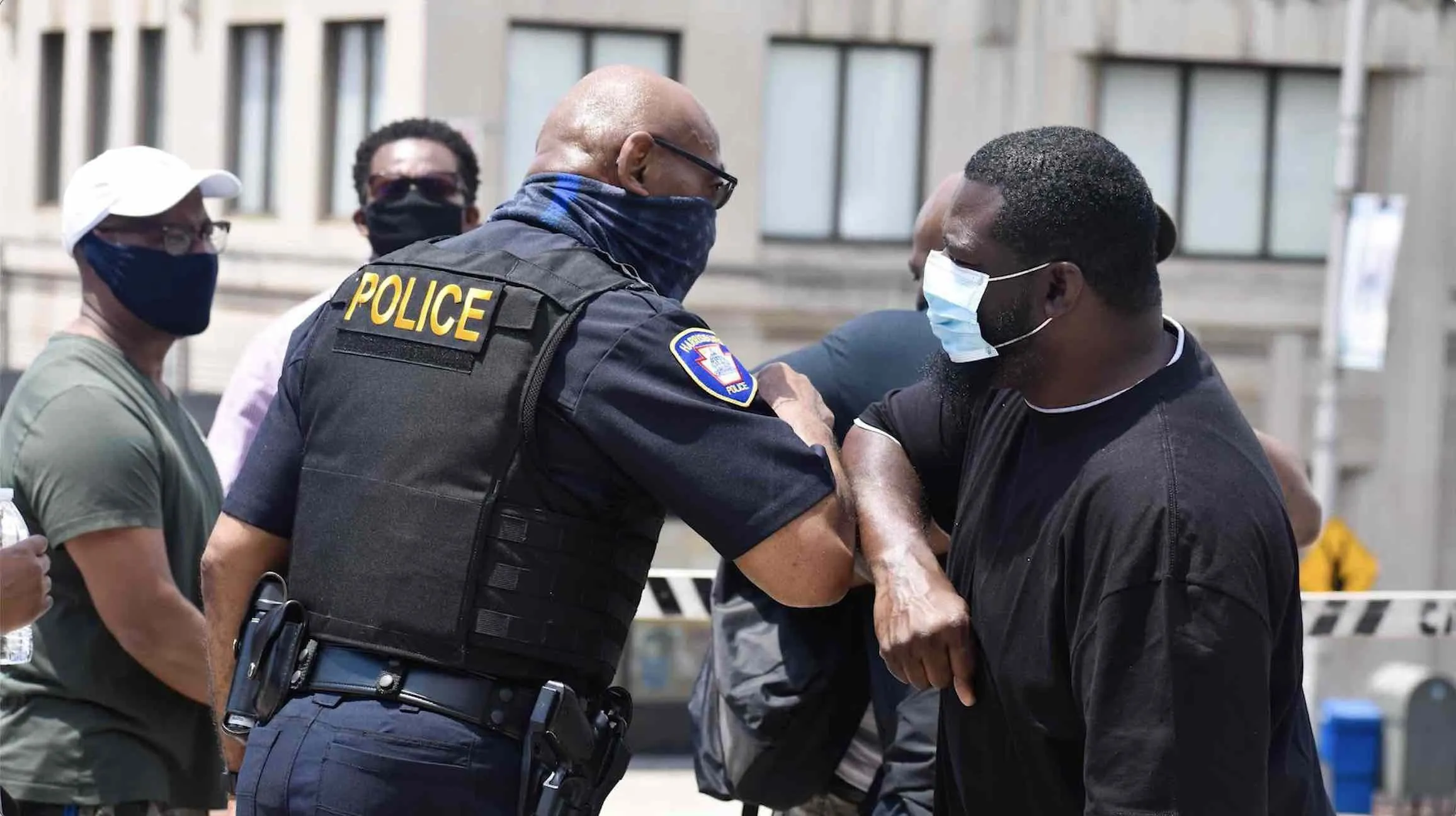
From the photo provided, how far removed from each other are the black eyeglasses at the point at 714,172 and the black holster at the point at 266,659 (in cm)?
100

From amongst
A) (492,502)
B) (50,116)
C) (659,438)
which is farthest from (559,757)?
(50,116)

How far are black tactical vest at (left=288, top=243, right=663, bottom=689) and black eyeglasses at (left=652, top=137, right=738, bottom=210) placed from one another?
0.27 m

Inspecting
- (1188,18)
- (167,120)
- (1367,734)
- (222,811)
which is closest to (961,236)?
(222,811)

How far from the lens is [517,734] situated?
3.02 metres

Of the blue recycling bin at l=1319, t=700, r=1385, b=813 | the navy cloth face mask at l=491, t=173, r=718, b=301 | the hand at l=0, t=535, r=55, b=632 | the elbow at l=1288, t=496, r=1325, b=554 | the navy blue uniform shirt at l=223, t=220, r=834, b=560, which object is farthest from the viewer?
the blue recycling bin at l=1319, t=700, r=1385, b=813

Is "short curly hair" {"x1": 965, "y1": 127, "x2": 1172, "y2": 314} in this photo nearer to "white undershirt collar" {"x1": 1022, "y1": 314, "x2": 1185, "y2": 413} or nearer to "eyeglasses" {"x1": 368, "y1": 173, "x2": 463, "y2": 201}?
"white undershirt collar" {"x1": 1022, "y1": 314, "x2": 1185, "y2": 413}

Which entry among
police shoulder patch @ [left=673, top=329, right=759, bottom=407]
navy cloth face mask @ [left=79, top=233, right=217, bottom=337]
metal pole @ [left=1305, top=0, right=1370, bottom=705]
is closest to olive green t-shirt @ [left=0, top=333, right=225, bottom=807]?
navy cloth face mask @ [left=79, top=233, right=217, bottom=337]

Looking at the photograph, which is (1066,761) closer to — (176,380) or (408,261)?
(408,261)

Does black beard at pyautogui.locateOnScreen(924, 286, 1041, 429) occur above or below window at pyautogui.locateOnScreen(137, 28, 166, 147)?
below

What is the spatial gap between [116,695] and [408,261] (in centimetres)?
143

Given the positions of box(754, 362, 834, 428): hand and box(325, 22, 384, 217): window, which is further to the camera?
box(325, 22, 384, 217): window

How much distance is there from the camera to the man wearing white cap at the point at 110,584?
3867 millimetres

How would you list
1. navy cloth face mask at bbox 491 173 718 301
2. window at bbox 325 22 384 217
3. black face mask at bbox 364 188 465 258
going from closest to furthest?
navy cloth face mask at bbox 491 173 718 301 < black face mask at bbox 364 188 465 258 < window at bbox 325 22 384 217

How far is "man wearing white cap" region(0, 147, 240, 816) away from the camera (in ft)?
12.7
